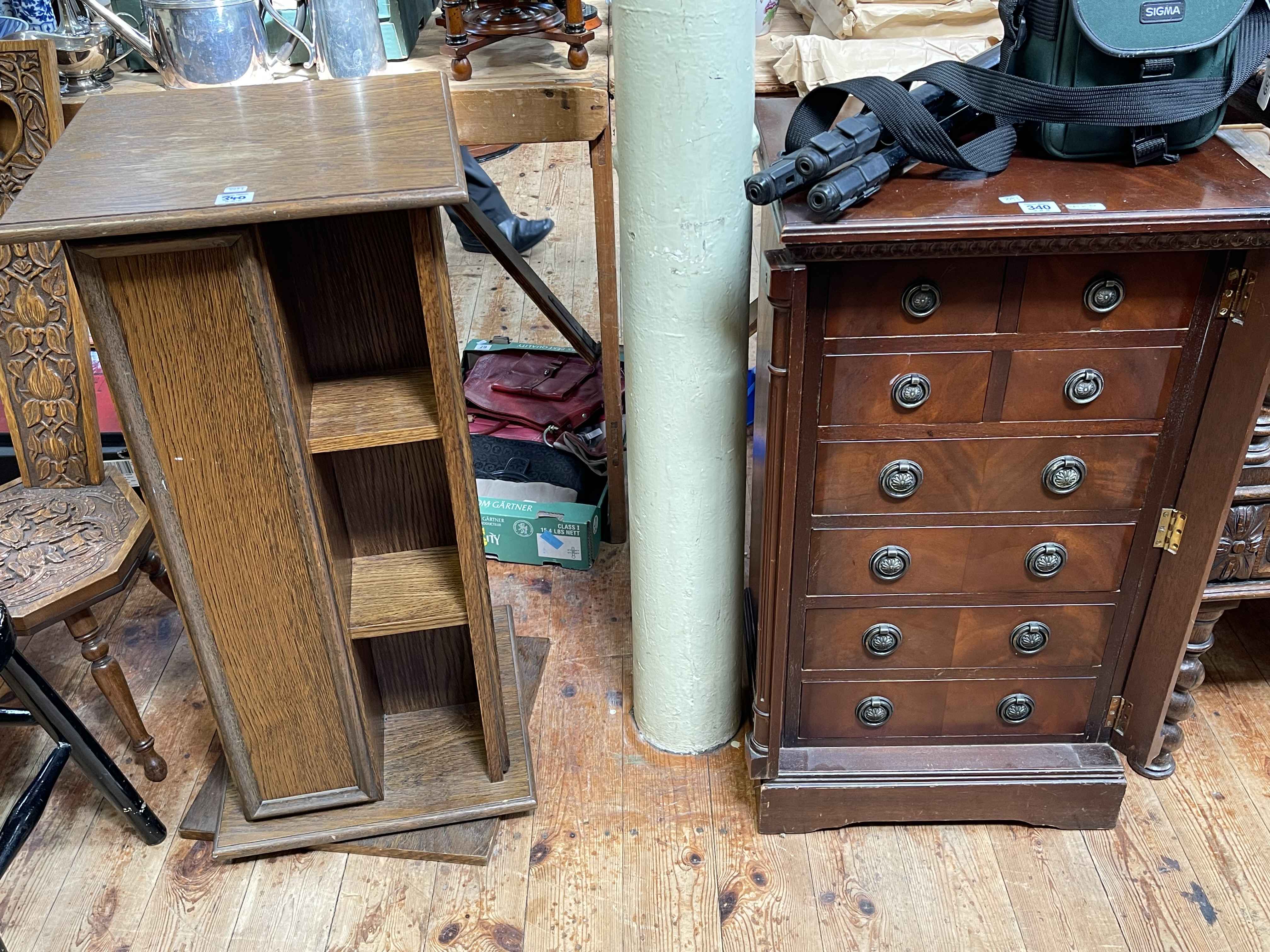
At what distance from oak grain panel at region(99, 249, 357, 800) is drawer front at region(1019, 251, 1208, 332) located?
1.01 m

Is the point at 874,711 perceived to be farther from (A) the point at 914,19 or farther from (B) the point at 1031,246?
(A) the point at 914,19

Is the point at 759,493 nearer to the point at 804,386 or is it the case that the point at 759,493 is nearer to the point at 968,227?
the point at 804,386

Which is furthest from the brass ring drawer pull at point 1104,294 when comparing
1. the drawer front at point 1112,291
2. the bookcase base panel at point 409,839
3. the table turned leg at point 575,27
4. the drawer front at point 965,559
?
the bookcase base panel at point 409,839

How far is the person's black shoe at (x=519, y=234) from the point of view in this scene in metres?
3.77

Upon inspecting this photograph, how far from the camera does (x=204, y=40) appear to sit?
183 cm

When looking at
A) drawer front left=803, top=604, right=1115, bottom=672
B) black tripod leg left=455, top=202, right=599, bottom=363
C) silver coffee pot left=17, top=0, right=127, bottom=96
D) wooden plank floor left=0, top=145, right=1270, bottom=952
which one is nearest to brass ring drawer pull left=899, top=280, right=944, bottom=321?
drawer front left=803, top=604, right=1115, bottom=672

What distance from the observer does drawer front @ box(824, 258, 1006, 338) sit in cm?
134

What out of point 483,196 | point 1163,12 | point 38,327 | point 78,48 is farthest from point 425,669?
point 483,196

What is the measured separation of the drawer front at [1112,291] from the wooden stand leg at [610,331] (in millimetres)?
903

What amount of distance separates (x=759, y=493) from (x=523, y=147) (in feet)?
11.5

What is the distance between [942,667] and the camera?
1.70 metres

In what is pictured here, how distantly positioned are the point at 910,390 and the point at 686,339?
1.06 feet

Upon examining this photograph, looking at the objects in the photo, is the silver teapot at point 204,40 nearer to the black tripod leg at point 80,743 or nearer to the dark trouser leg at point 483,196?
the black tripod leg at point 80,743

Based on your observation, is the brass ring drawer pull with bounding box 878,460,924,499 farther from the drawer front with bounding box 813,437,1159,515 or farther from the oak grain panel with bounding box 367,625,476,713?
the oak grain panel with bounding box 367,625,476,713
